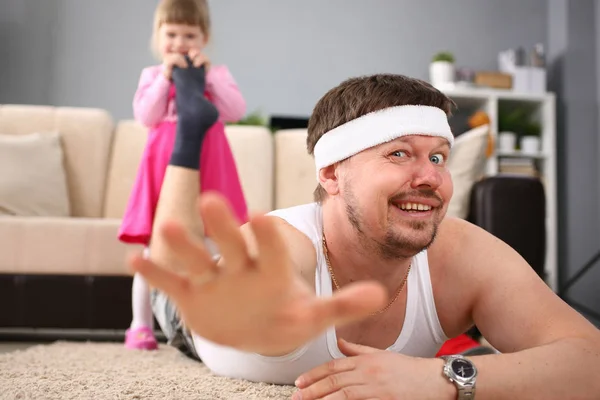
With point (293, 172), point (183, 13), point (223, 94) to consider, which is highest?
point (183, 13)

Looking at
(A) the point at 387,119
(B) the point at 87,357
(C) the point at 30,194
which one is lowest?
(B) the point at 87,357

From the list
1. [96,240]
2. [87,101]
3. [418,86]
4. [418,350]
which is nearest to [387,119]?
[418,86]

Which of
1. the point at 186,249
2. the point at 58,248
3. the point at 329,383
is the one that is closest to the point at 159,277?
the point at 186,249

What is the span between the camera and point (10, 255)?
2162 millimetres

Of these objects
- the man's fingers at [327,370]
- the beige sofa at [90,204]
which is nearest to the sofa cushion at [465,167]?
the beige sofa at [90,204]

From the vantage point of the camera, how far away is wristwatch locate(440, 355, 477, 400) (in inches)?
33.4

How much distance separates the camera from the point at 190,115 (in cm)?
187

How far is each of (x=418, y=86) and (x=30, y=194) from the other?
79.1 inches

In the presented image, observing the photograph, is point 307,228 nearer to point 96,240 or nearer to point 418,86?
point 418,86

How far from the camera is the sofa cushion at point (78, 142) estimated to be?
9.22 feet

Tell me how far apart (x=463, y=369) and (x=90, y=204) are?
90.4 inches

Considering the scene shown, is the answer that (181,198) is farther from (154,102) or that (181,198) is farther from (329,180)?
(329,180)

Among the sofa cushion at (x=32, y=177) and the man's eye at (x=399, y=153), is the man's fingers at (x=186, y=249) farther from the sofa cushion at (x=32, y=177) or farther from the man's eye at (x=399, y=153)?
the sofa cushion at (x=32, y=177)

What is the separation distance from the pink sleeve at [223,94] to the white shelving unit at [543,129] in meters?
2.22
